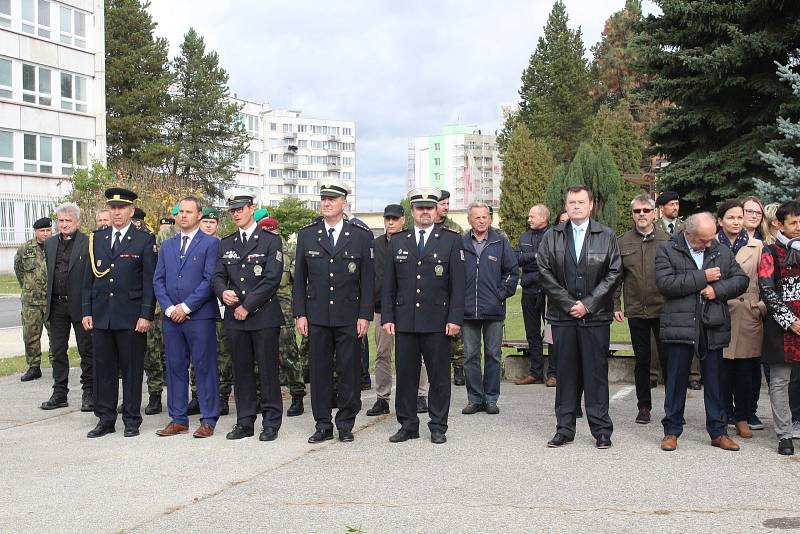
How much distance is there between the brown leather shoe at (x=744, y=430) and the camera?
26.2 ft

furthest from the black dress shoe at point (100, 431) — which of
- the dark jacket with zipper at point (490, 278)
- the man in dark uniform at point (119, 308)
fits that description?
the dark jacket with zipper at point (490, 278)

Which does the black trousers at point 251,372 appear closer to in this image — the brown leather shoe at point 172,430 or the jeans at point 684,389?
the brown leather shoe at point 172,430

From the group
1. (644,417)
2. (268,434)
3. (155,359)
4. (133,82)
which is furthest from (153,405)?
(133,82)

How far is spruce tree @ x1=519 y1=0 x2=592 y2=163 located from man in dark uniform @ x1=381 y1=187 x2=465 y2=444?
178ft

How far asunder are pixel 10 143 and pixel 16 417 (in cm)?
3862

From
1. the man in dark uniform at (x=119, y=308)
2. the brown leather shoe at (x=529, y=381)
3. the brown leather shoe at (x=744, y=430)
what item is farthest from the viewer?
the brown leather shoe at (x=529, y=381)

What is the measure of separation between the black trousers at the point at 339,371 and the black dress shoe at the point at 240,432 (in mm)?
629

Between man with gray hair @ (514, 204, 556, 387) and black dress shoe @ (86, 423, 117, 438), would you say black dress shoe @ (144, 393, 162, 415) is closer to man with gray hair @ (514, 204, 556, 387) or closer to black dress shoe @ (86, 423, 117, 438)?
black dress shoe @ (86, 423, 117, 438)

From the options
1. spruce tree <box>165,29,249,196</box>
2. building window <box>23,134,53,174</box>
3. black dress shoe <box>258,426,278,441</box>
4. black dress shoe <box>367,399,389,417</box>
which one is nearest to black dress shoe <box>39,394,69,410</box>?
black dress shoe <box>258,426,278,441</box>

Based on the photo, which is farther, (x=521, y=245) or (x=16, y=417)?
(x=521, y=245)

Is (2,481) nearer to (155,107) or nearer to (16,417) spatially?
(16,417)

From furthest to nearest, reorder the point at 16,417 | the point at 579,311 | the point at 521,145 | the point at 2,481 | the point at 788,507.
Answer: the point at 521,145, the point at 16,417, the point at 579,311, the point at 2,481, the point at 788,507

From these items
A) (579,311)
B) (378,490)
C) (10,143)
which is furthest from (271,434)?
(10,143)

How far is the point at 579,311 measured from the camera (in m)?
7.66
